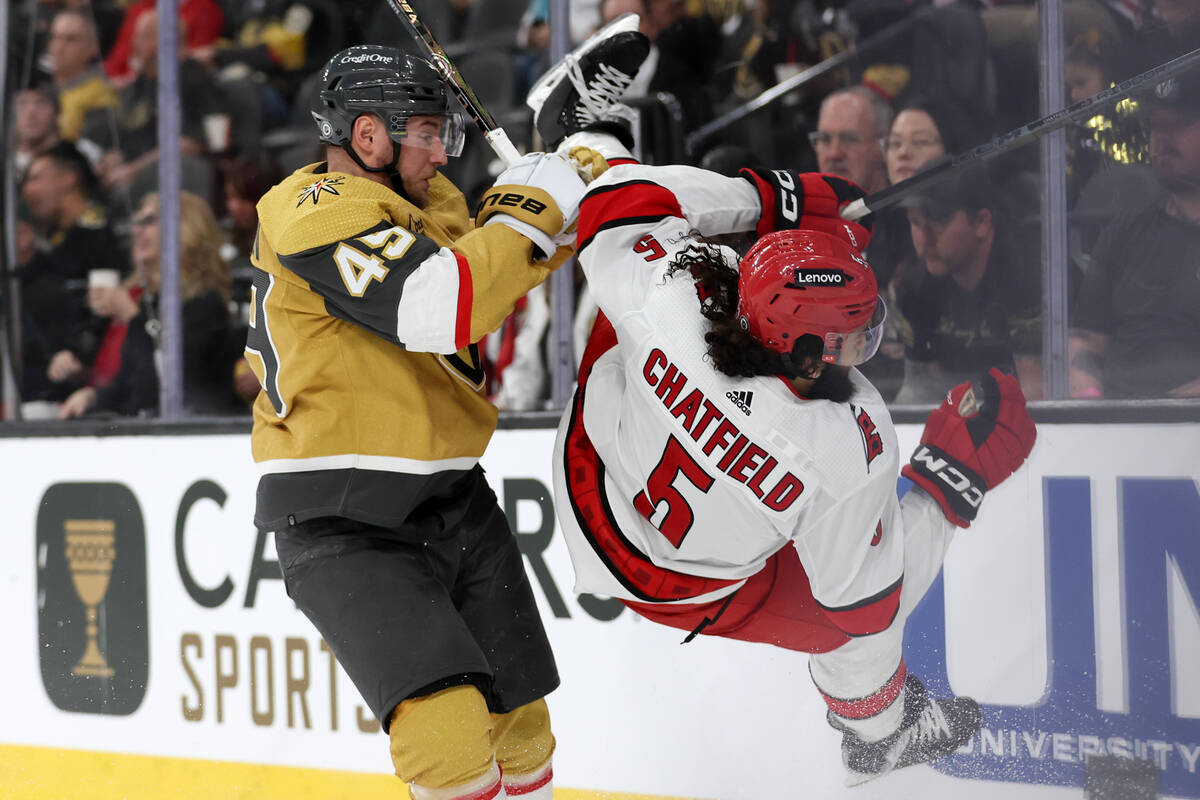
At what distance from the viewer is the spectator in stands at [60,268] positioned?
3371 millimetres

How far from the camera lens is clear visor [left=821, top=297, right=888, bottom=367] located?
1739 mm

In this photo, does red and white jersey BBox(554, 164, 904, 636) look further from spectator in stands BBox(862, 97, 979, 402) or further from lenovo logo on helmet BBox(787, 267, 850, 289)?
spectator in stands BBox(862, 97, 979, 402)

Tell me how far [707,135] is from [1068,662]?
151 cm

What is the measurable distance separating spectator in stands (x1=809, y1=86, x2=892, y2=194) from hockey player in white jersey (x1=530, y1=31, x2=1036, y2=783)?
58 centimetres

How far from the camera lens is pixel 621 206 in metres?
1.84

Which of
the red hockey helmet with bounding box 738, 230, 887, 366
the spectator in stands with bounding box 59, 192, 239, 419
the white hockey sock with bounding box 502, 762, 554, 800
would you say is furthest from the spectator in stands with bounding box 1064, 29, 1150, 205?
the spectator in stands with bounding box 59, 192, 239, 419

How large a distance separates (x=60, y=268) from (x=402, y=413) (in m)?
2.07

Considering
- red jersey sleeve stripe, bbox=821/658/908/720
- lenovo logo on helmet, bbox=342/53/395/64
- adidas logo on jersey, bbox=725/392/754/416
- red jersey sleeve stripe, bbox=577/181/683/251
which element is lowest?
red jersey sleeve stripe, bbox=821/658/908/720

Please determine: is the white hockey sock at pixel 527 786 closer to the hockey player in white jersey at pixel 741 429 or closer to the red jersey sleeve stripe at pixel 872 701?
the hockey player in white jersey at pixel 741 429

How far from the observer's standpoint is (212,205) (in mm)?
3244

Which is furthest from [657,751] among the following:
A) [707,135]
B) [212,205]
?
[212,205]

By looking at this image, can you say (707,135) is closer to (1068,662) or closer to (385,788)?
(1068,662)

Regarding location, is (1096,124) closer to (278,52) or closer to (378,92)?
(378,92)

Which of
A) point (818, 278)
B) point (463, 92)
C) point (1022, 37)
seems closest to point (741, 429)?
point (818, 278)
